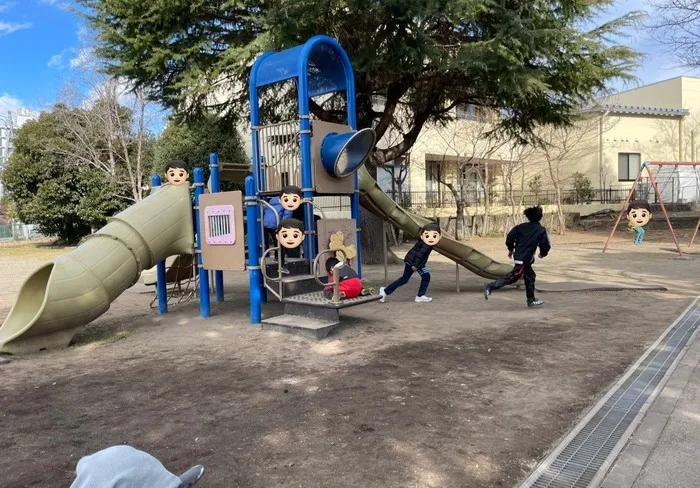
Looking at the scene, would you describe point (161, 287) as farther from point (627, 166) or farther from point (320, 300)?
point (627, 166)

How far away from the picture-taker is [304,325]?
662 cm

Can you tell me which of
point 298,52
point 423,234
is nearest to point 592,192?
point 423,234

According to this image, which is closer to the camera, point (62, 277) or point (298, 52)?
point (62, 277)

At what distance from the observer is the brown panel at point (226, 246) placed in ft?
24.1

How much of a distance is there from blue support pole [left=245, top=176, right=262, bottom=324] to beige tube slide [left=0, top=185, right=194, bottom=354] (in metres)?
1.09

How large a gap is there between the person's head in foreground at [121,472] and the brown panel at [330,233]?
5.66m

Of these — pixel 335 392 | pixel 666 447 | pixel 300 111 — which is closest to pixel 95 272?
pixel 300 111

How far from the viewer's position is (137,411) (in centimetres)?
434

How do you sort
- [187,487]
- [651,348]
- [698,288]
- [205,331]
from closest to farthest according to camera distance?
[187,487] → [651,348] → [205,331] → [698,288]

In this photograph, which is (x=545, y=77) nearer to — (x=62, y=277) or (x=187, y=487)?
(x=62, y=277)

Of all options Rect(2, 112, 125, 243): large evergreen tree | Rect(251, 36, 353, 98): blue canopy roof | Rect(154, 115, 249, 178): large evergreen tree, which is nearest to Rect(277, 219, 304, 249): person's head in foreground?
Rect(251, 36, 353, 98): blue canopy roof

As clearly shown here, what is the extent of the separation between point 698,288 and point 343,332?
6.86 metres

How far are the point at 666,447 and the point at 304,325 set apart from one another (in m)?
4.09

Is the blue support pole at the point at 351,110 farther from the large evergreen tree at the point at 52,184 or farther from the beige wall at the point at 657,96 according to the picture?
the beige wall at the point at 657,96
